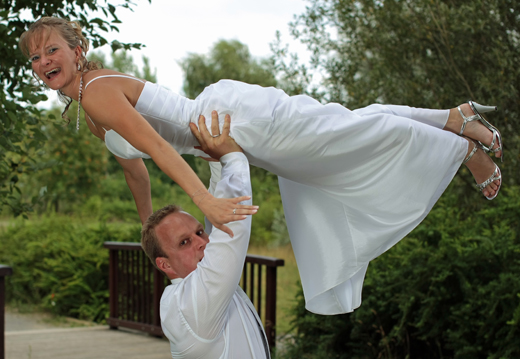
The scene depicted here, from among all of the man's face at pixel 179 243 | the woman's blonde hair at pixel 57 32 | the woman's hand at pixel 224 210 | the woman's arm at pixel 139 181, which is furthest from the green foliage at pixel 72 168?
the woman's hand at pixel 224 210

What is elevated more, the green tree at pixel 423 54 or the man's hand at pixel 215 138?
the green tree at pixel 423 54

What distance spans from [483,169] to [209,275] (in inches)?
51.5

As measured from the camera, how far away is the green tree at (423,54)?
485 centimetres

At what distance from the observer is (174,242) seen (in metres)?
2.08

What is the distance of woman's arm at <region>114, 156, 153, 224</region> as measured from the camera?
A: 2.45 m

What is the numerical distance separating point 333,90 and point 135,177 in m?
4.01

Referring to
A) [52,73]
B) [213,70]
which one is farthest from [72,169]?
[52,73]

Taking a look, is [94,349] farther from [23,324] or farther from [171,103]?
[171,103]

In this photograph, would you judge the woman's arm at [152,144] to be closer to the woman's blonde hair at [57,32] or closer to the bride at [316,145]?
the bride at [316,145]

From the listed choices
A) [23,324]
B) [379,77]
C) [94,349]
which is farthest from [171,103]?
[23,324]

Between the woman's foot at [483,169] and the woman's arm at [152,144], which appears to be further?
the woman's foot at [483,169]

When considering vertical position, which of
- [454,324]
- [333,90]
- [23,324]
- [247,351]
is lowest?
[23,324]

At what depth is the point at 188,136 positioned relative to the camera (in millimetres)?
2082

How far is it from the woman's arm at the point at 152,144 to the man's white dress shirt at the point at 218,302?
8cm
